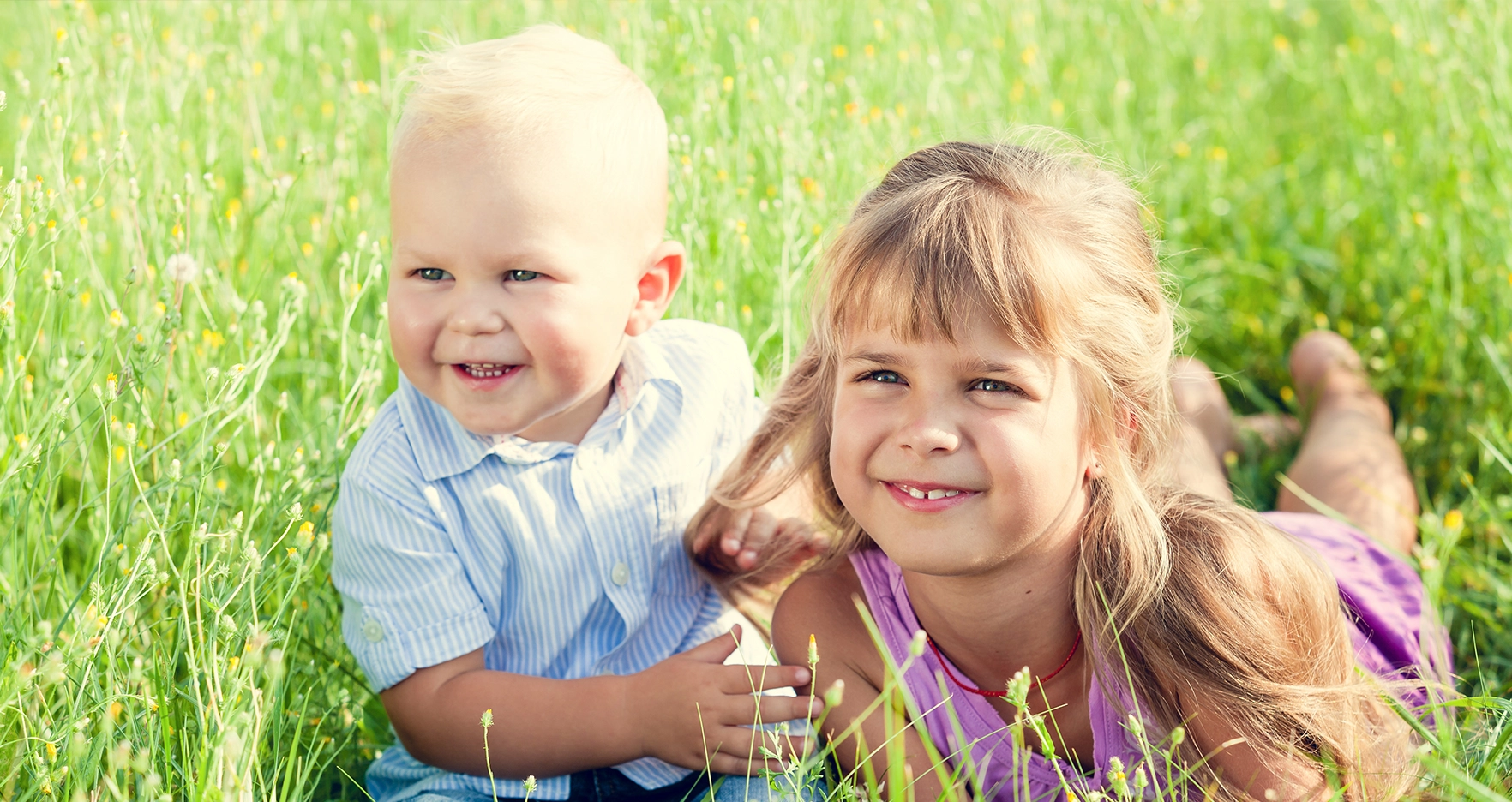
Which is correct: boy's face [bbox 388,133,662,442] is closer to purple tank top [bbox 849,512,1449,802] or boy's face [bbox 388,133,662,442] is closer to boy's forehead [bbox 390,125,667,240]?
boy's forehead [bbox 390,125,667,240]

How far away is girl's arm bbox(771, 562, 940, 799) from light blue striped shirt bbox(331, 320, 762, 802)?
0.24m

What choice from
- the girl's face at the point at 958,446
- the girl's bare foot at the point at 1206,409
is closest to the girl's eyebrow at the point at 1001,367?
the girl's face at the point at 958,446

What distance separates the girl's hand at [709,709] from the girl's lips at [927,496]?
0.33 metres

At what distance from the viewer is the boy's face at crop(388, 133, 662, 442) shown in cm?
188

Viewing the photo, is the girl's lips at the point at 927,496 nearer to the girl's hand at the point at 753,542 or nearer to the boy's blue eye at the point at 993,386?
the boy's blue eye at the point at 993,386

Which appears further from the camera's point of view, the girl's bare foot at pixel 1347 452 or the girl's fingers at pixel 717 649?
the girl's bare foot at pixel 1347 452

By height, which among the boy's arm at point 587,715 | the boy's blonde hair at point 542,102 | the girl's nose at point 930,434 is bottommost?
the boy's arm at point 587,715

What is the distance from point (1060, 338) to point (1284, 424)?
189 centimetres

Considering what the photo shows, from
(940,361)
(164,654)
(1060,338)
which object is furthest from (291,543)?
(1060,338)

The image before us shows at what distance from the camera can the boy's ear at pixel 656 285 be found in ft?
6.97

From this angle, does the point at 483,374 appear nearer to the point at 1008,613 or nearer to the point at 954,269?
the point at 954,269

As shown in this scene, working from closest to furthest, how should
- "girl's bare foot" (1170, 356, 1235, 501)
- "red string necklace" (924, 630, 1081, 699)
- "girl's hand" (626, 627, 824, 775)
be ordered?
"girl's hand" (626, 627, 824, 775) < "red string necklace" (924, 630, 1081, 699) < "girl's bare foot" (1170, 356, 1235, 501)

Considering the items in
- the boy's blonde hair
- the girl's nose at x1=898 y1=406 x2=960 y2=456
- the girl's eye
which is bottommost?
the girl's nose at x1=898 y1=406 x2=960 y2=456

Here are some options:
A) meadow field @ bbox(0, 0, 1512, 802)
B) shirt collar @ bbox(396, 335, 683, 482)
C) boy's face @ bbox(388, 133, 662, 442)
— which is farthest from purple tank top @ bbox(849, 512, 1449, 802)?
boy's face @ bbox(388, 133, 662, 442)
